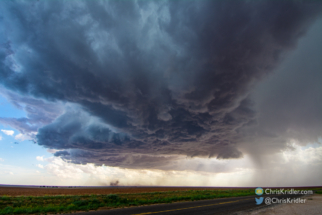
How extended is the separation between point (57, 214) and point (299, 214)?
2109cm

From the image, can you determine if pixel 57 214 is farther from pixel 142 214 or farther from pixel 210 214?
pixel 210 214

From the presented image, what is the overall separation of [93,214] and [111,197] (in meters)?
16.0

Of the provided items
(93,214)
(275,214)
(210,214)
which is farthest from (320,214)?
(93,214)

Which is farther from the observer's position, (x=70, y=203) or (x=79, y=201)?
(x=70, y=203)

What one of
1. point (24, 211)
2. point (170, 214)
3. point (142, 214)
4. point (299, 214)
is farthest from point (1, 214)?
point (299, 214)

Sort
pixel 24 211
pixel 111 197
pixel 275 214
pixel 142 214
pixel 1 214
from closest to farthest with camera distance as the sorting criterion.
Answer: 1. pixel 142 214
2. pixel 275 214
3. pixel 1 214
4. pixel 24 211
5. pixel 111 197

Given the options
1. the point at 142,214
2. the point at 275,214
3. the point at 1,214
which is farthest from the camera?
the point at 1,214

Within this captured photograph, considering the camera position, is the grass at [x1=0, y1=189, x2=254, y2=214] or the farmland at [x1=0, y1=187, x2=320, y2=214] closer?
the grass at [x1=0, y1=189, x2=254, y2=214]

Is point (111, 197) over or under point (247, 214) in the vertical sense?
under

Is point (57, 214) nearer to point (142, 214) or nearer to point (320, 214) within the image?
point (142, 214)

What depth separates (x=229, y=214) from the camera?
43.0ft

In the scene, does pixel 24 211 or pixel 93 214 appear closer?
pixel 93 214

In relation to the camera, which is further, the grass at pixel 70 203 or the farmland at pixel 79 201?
the farmland at pixel 79 201

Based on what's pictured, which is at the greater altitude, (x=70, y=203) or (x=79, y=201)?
(x=79, y=201)
